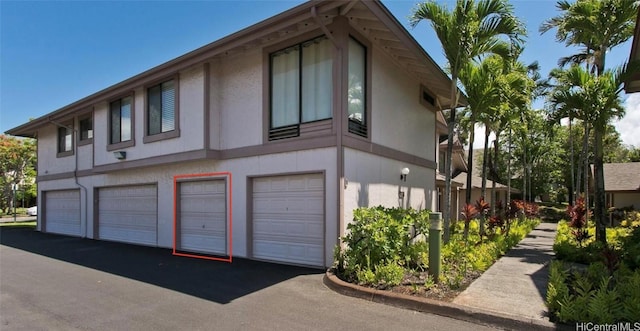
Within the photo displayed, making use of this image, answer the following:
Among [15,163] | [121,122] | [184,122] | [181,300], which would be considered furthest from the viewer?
[15,163]

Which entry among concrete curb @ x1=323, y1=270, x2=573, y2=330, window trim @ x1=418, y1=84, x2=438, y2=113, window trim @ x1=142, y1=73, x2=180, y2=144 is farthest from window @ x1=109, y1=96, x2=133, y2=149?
window trim @ x1=418, y1=84, x2=438, y2=113

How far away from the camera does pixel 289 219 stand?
931 cm

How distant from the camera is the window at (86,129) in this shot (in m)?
16.1

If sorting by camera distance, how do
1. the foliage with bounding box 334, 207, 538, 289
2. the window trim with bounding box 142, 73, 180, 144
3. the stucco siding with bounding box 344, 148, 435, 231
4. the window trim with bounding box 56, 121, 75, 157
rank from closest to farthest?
the foliage with bounding box 334, 207, 538, 289 → the stucco siding with bounding box 344, 148, 435, 231 → the window trim with bounding box 142, 73, 180, 144 → the window trim with bounding box 56, 121, 75, 157

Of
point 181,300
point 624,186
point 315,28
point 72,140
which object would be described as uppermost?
point 315,28

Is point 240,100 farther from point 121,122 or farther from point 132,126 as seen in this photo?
point 121,122

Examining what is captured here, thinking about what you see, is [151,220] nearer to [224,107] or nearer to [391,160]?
[224,107]

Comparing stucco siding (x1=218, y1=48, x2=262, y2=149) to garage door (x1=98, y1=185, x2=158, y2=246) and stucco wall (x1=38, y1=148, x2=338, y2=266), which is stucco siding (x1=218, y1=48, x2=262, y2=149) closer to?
stucco wall (x1=38, y1=148, x2=338, y2=266)

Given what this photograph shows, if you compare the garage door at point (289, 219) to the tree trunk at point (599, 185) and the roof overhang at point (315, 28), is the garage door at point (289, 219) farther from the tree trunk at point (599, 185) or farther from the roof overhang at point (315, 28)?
the tree trunk at point (599, 185)

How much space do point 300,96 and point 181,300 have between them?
17.7 ft

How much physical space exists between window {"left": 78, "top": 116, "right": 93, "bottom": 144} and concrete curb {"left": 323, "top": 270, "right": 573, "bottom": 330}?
1420 cm

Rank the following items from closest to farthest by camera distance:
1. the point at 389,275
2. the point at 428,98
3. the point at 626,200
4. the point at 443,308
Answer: the point at 443,308
the point at 389,275
the point at 428,98
the point at 626,200

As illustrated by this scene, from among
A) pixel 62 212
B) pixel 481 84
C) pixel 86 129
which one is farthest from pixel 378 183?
pixel 62 212

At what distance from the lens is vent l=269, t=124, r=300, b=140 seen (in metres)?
9.34
